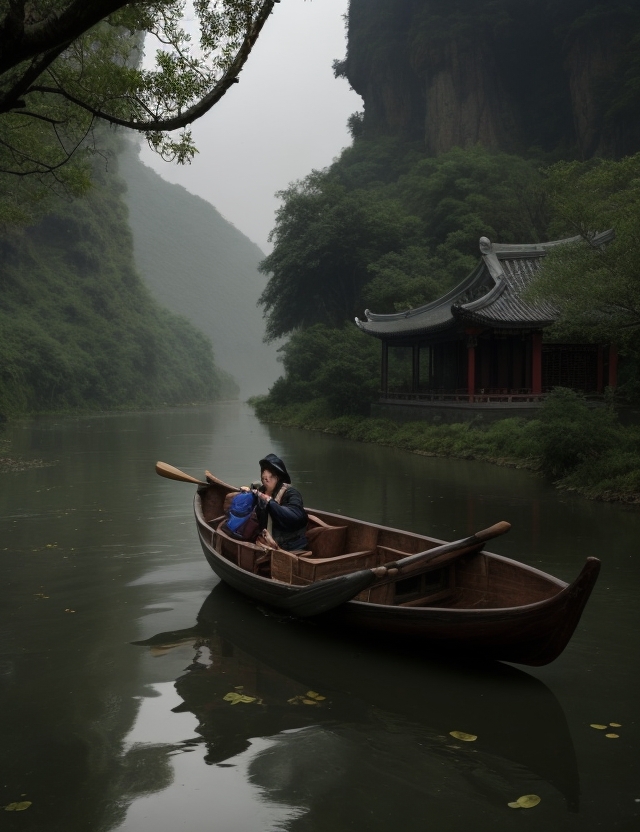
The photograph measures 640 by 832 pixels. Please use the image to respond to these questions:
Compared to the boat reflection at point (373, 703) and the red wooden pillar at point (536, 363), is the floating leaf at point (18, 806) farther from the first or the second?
the red wooden pillar at point (536, 363)

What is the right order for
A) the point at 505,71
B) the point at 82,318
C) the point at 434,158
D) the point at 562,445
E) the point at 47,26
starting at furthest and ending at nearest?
the point at 82,318 → the point at 505,71 → the point at 434,158 → the point at 562,445 → the point at 47,26

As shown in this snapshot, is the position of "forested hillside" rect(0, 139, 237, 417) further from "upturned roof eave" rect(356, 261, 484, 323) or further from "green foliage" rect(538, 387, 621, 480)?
"green foliage" rect(538, 387, 621, 480)

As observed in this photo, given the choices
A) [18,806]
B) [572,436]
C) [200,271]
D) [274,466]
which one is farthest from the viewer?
[200,271]

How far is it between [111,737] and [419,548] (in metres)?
3.28

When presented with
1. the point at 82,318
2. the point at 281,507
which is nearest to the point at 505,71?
the point at 82,318

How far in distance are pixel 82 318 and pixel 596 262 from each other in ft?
154

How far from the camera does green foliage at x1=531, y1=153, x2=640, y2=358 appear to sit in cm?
1388

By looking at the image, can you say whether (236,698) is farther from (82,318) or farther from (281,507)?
(82,318)

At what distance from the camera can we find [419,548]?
739 centimetres

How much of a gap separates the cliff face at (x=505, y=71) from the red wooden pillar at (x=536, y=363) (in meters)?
21.7

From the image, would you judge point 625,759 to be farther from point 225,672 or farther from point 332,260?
point 332,260

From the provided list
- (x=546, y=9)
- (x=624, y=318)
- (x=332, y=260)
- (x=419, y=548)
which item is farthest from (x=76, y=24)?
(x=546, y=9)

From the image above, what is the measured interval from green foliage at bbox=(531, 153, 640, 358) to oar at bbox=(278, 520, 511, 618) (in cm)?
890

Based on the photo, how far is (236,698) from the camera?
18.4 ft
